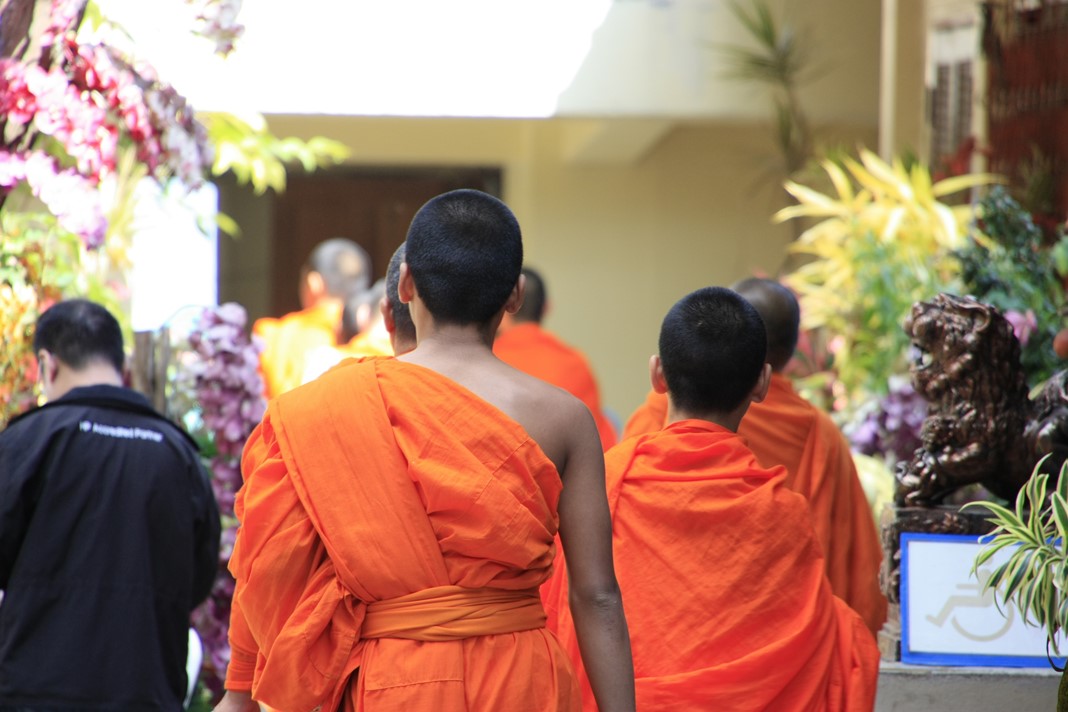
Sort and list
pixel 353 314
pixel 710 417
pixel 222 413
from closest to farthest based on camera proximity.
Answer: pixel 710 417 < pixel 222 413 < pixel 353 314

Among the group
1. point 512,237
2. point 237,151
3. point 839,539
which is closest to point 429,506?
point 512,237

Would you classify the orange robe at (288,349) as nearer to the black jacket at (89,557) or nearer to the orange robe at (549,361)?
the orange robe at (549,361)

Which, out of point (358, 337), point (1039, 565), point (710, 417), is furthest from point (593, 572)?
point (358, 337)

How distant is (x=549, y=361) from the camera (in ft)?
21.9

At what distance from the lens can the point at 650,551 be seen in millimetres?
3014

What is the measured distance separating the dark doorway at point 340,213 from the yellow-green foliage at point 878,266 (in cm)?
451

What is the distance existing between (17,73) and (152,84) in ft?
1.50

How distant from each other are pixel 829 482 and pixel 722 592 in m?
0.83

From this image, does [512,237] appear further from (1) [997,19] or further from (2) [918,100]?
(2) [918,100]

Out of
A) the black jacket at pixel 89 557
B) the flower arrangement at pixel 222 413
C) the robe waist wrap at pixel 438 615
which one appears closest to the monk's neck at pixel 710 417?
the robe waist wrap at pixel 438 615

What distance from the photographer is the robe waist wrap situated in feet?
7.41

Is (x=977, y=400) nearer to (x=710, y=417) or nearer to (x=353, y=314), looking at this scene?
(x=710, y=417)

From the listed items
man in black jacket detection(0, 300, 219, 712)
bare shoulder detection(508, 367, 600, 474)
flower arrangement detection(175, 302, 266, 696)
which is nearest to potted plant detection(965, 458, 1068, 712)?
bare shoulder detection(508, 367, 600, 474)

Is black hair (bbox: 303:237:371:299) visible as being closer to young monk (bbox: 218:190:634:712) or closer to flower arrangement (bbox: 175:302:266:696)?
flower arrangement (bbox: 175:302:266:696)
